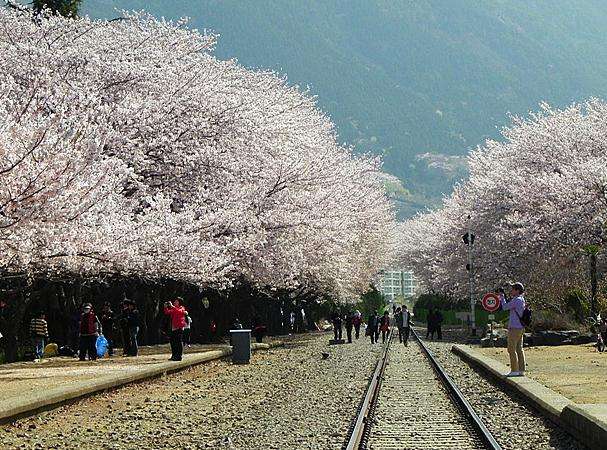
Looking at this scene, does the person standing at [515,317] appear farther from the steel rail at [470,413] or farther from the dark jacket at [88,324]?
the dark jacket at [88,324]

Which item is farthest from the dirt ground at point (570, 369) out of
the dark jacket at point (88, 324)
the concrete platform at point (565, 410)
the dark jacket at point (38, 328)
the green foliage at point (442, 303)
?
the green foliage at point (442, 303)

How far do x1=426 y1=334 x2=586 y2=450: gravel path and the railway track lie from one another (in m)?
0.24

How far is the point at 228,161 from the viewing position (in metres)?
34.7

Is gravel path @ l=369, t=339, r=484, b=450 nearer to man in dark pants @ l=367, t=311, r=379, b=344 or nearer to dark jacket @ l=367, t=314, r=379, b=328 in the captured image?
man in dark pants @ l=367, t=311, r=379, b=344

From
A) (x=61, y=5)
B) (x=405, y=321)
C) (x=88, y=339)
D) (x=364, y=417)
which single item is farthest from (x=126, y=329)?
(x=61, y=5)

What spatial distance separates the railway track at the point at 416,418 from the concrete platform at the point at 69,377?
4990 millimetres

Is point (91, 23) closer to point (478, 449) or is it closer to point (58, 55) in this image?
point (58, 55)

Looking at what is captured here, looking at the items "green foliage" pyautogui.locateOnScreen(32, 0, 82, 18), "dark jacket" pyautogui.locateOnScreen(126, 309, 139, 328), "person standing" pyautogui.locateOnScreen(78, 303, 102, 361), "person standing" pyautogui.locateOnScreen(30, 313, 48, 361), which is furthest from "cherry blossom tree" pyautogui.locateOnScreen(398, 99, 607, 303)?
"green foliage" pyautogui.locateOnScreen(32, 0, 82, 18)

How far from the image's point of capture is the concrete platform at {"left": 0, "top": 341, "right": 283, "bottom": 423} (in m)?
16.8

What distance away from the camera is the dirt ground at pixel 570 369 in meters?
19.0

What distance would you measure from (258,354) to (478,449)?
25.8 meters

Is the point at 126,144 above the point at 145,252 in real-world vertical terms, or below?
above

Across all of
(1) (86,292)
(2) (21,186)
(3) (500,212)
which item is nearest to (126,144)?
(2) (21,186)

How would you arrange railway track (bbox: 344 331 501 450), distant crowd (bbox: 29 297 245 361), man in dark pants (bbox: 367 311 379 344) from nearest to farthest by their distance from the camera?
railway track (bbox: 344 331 501 450)
distant crowd (bbox: 29 297 245 361)
man in dark pants (bbox: 367 311 379 344)
